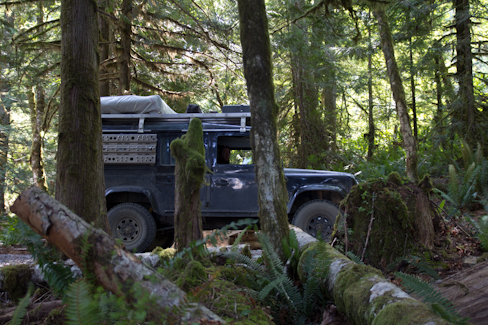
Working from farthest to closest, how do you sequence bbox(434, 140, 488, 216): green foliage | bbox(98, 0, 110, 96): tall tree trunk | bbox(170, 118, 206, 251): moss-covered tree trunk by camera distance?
bbox(98, 0, 110, 96): tall tree trunk, bbox(434, 140, 488, 216): green foliage, bbox(170, 118, 206, 251): moss-covered tree trunk

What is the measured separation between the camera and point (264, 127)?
3.96m

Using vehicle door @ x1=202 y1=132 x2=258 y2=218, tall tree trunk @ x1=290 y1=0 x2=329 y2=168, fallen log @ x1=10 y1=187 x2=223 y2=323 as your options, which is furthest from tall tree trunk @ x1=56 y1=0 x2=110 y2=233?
tall tree trunk @ x1=290 y1=0 x2=329 y2=168

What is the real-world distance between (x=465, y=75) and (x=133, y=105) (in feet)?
29.9

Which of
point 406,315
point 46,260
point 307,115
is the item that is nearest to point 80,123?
point 46,260

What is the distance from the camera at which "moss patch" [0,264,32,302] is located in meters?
3.83

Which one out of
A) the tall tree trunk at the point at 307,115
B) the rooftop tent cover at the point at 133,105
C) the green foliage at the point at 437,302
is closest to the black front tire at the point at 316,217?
the rooftop tent cover at the point at 133,105

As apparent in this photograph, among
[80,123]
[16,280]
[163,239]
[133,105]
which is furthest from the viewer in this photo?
[163,239]

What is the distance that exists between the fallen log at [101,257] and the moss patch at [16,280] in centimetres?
159

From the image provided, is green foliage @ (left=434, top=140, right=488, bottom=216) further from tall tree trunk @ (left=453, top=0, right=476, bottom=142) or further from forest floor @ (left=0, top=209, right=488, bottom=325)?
tall tree trunk @ (left=453, top=0, right=476, bottom=142)

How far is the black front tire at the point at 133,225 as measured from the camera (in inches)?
273

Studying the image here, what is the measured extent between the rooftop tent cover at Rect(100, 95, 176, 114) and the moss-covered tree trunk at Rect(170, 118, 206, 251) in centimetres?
337

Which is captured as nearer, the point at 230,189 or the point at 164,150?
the point at 230,189

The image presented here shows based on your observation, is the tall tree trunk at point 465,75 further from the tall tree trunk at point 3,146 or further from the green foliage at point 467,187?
the tall tree trunk at point 3,146

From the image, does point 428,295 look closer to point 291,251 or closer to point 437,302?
point 437,302
